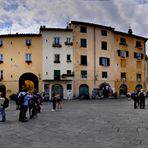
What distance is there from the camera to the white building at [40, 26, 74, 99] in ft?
188

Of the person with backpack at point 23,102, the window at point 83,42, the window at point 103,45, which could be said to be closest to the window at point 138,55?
the window at point 103,45

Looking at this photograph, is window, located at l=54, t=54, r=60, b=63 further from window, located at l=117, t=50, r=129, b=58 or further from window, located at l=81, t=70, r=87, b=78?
window, located at l=117, t=50, r=129, b=58

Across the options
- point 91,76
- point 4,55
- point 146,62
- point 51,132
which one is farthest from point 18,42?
point 51,132

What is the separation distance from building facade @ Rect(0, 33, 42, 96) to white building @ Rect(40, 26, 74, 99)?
0.99m

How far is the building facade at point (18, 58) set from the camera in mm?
57375

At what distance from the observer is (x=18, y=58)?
5762 cm

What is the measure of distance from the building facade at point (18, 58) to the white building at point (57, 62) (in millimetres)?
993

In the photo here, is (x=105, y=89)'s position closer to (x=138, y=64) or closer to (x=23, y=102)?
(x=138, y=64)

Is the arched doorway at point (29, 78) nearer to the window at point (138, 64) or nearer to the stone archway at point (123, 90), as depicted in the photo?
the stone archway at point (123, 90)

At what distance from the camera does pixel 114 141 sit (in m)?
11.4

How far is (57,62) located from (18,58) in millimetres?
6169

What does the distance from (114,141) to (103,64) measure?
165ft

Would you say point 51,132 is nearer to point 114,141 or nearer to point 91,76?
point 114,141

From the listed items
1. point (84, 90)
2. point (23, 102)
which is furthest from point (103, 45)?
point (23, 102)
